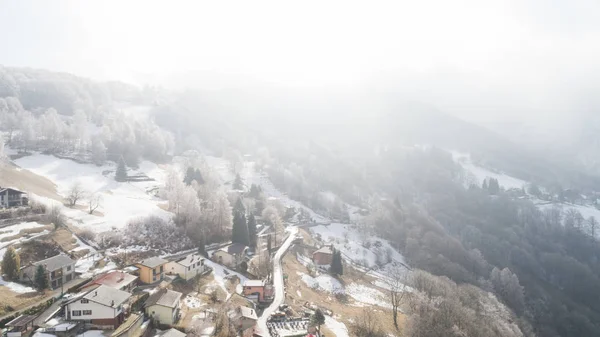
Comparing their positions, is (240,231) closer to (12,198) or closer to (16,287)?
(16,287)

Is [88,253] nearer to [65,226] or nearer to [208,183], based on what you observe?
[65,226]

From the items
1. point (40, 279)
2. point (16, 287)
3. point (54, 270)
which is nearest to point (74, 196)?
point (54, 270)

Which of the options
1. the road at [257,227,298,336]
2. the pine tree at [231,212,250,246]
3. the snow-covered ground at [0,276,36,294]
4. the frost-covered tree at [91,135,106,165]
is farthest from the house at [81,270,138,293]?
the frost-covered tree at [91,135,106,165]

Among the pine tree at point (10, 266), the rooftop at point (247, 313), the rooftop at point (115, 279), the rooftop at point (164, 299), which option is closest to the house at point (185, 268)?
the rooftop at point (115, 279)

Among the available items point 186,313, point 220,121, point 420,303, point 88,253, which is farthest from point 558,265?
point 220,121

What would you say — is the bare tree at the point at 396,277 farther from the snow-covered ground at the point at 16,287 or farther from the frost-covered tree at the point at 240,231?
the snow-covered ground at the point at 16,287

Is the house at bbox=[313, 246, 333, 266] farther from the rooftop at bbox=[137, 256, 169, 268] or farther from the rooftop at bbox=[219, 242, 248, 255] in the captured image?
the rooftop at bbox=[137, 256, 169, 268]
